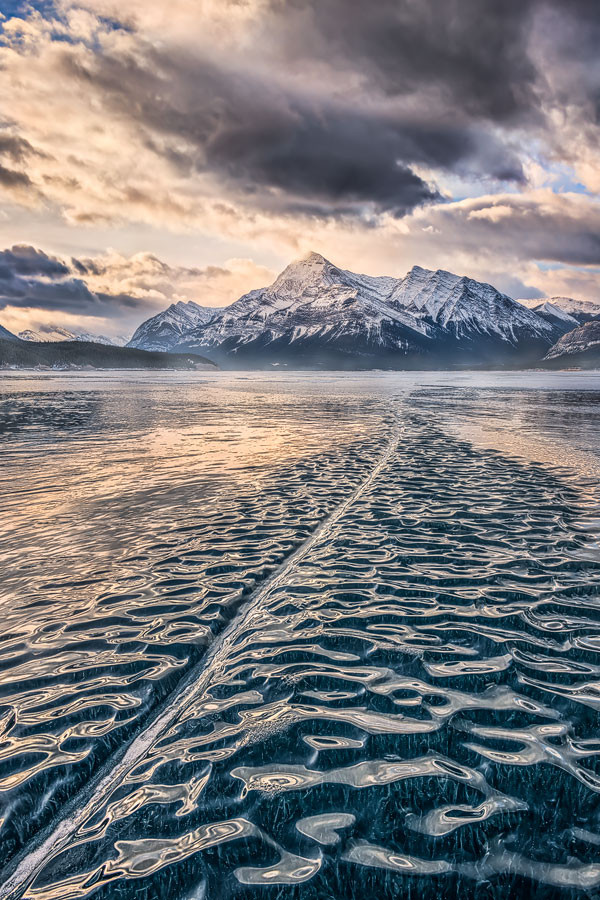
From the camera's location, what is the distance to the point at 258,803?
4.64m

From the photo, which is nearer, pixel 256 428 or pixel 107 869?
pixel 107 869

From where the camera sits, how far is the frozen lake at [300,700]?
4145 mm

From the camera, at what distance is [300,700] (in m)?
6.14

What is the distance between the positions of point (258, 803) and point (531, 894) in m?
2.35

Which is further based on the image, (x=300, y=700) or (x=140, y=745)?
(x=300, y=700)

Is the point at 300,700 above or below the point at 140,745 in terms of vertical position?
above

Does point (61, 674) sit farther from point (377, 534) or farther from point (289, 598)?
point (377, 534)

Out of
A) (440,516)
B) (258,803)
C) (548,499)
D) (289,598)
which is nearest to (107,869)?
(258,803)

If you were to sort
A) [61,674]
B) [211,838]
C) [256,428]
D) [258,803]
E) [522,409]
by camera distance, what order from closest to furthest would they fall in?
1. [211,838]
2. [258,803]
3. [61,674]
4. [256,428]
5. [522,409]

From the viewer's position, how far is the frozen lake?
163 inches

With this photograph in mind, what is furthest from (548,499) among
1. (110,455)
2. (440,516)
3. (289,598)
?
(110,455)

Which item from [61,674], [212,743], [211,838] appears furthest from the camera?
[61,674]

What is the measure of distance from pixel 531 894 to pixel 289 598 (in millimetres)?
5557

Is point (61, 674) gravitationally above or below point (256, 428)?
below
